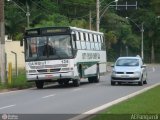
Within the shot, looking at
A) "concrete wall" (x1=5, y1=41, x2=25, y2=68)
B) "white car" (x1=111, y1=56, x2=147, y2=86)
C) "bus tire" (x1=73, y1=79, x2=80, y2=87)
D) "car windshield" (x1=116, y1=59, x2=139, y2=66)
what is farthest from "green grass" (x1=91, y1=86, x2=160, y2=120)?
"concrete wall" (x1=5, y1=41, x2=25, y2=68)

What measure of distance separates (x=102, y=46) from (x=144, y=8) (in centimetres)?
6494

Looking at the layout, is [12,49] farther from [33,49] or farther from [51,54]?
[51,54]

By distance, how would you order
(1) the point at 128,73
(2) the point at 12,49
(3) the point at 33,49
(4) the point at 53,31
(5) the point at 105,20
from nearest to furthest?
(3) the point at 33,49 < (4) the point at 53,31 < (1) the point at 128,73 < (2) the point at 12,49 < (5) the point at 105,20

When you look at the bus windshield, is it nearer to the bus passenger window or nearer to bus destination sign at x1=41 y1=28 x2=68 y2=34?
the bus passenger window

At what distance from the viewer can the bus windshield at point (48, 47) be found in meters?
33.1

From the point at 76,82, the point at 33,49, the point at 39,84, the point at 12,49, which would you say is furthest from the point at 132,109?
the point at 12,49

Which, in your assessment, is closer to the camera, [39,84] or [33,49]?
[33,49]

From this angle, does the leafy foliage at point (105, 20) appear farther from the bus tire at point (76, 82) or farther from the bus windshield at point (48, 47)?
the bus windshield at point (48, 47)

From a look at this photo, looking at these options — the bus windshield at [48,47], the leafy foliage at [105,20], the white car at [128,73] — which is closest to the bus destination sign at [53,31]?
the bus windshield at [48,47]

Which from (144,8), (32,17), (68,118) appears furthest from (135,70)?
(144,8)

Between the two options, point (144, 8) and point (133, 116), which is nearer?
point (133, 116)

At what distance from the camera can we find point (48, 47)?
33.2 meters

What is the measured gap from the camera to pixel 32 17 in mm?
89938

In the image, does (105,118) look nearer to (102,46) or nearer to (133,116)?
(133,116)
